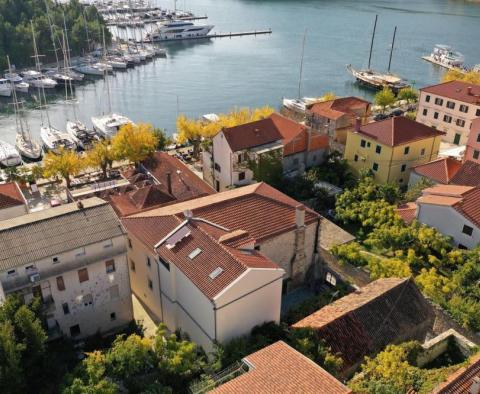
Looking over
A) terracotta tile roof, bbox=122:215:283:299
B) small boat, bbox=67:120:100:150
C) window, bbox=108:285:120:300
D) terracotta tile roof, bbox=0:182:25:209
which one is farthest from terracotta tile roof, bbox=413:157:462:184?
small boat, bbox=67:120:100:150

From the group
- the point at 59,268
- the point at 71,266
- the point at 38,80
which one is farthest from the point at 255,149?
the point at 38,80

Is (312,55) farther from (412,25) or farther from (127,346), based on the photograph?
(127,346)

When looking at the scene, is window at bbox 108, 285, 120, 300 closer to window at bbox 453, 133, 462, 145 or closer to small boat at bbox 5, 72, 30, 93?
window at bbox 453, 133, 462, 145

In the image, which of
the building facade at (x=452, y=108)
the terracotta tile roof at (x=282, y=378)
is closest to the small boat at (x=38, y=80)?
the building facade at (x=452, y=108)

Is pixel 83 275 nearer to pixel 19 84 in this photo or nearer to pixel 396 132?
pixel 396 132

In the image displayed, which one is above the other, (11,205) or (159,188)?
(159,188)

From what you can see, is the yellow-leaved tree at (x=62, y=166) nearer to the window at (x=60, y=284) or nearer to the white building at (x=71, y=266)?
the white building at (x=71, y=266)
